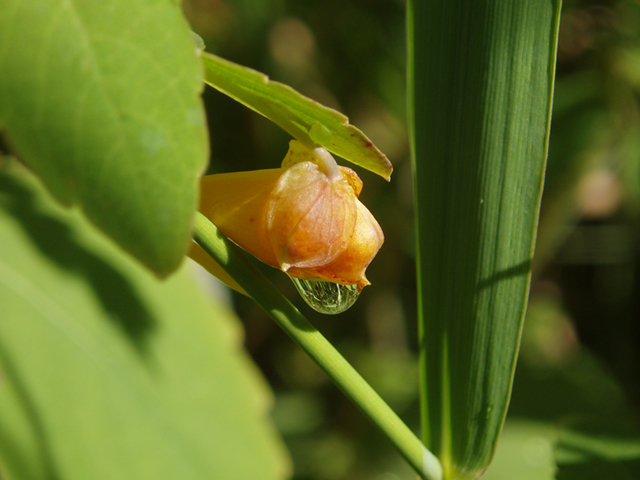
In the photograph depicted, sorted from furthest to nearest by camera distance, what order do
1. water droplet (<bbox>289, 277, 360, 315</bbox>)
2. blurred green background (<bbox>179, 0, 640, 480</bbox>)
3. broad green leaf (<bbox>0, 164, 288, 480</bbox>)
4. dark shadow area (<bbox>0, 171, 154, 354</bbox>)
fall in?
blurred green background (<bbox>179, 0, 640, 480</bbox>), dark shadow area (<bbox>0, 171, 154, 354</bbox>), broad green leaf (<bbox>0, 164, 288, 480</bbox>), water droplet (<bbox>289, 277, 360, 315</bbox>)

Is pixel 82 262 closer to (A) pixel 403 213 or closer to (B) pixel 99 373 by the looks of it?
(B) pixel 99 373

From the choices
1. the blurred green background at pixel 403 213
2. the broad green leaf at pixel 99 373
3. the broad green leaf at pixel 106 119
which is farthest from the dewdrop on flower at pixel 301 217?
the blurred green background at pixel 403 213

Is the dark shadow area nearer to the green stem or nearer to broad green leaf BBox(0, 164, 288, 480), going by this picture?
broad green leaf BBox(0, 164, 288, 480)

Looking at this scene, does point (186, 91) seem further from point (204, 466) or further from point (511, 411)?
point (511, 411)

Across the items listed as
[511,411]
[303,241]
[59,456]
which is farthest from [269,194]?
[511,411]

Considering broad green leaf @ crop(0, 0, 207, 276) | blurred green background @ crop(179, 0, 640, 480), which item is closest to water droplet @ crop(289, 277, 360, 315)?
broad green leaf @ crop(0, 0, 207, 276)
